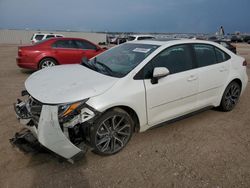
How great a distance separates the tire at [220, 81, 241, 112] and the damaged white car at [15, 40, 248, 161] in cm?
4

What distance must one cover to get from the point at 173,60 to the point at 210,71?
0.83 metres

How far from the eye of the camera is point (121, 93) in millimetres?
2932

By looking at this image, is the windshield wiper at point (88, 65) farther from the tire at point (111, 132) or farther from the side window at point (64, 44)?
the side window at point (64, 44)

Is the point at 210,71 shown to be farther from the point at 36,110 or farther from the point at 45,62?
the point at 45,62

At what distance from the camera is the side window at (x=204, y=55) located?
3.91 meters

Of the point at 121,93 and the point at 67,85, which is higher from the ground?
the point at 67,85

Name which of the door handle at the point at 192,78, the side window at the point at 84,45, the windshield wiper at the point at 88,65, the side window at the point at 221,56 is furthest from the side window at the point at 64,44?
the door handle at the point at 192,78

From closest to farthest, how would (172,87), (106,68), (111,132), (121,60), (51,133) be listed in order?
(51,133) → (111,132) → (172,87) → (106,68) → (121,60)

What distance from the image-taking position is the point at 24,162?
115 inches

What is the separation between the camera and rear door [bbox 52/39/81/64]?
8.38 metres

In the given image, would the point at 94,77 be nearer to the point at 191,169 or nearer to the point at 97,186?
the point at 97,186

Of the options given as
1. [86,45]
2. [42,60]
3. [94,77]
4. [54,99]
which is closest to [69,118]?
[54,99]

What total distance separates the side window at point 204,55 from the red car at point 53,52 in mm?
5692

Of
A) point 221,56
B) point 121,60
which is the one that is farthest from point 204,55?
point 121,60
